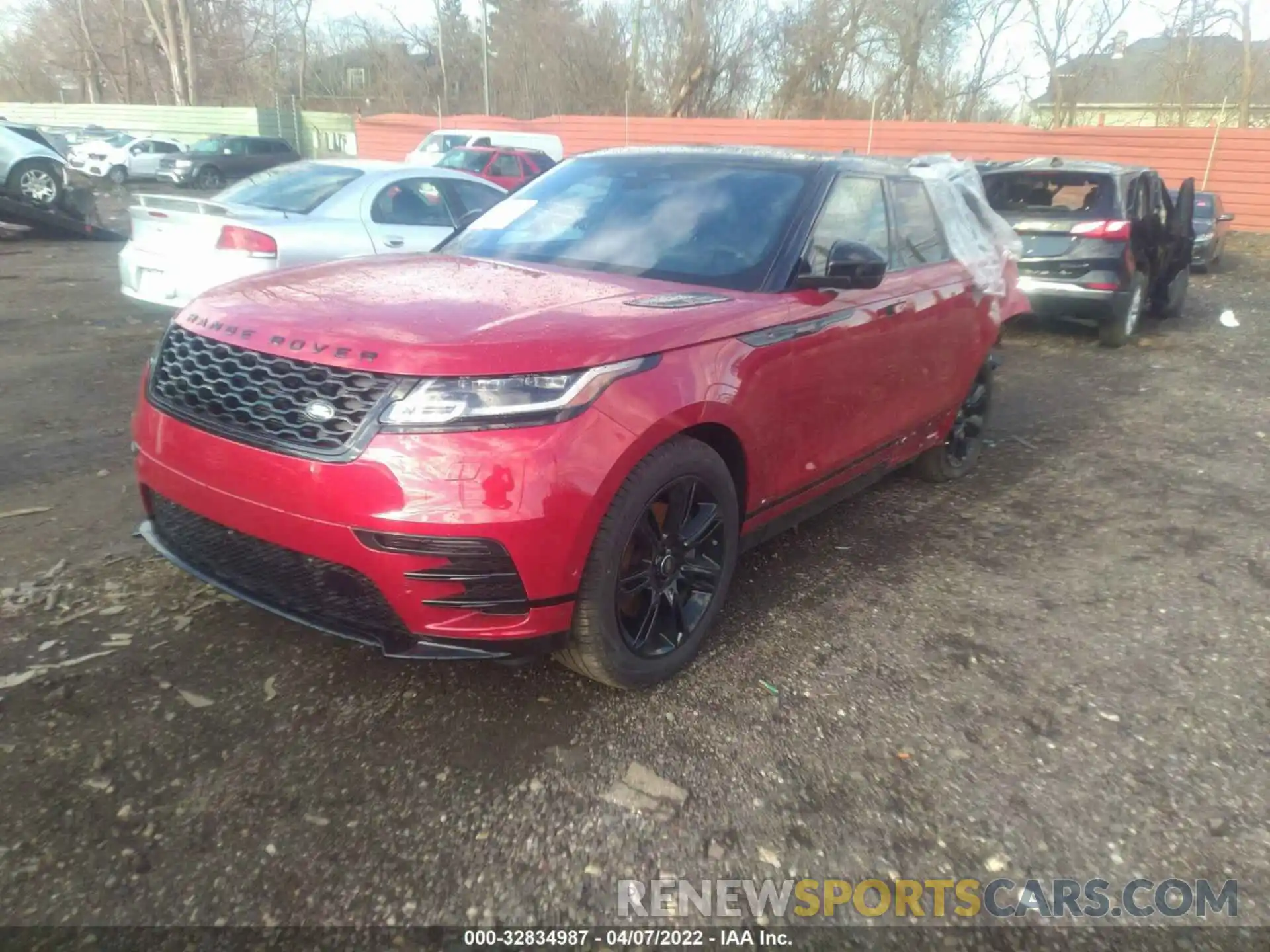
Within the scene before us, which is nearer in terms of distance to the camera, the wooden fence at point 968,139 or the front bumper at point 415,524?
the front bumper at point 415,524

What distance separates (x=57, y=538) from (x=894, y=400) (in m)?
3.56

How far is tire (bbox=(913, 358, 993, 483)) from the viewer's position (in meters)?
5.09

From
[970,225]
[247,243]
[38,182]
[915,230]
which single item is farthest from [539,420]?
[38,182]

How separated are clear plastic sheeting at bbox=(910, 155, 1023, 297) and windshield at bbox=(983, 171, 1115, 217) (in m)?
3.65

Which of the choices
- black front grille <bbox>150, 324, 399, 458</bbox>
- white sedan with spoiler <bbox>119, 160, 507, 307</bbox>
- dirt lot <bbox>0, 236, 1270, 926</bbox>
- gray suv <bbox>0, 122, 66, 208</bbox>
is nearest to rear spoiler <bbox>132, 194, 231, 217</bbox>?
white sedan with spoiler <bbox>119, 160, 507, 307</bbox>

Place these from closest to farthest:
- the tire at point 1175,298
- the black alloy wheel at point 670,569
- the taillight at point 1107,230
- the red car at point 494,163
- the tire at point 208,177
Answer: the black alloy wheel at point 670,569
the taillight at point 1107,230
the tire at point 1175,298
the red car at point 494,163
the tire at point 208,177

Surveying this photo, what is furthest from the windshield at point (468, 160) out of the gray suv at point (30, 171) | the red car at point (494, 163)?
the gray suv at point (30, 171)

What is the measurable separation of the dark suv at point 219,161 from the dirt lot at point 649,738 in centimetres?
2445

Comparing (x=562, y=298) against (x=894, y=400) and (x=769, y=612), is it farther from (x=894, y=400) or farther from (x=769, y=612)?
(x=894, y=400)

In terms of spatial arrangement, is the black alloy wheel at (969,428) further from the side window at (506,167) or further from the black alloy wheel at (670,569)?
the side window at (506,167)

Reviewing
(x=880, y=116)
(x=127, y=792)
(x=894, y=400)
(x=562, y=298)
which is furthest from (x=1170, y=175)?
(x=127, y=792)

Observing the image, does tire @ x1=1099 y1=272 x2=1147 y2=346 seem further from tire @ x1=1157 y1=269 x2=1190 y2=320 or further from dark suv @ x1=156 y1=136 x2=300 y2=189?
dark suv @ x1=156 y1=136 x2=300 y2=189

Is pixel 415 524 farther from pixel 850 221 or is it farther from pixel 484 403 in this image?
pixel 850 221

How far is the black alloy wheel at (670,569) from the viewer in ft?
9.15
